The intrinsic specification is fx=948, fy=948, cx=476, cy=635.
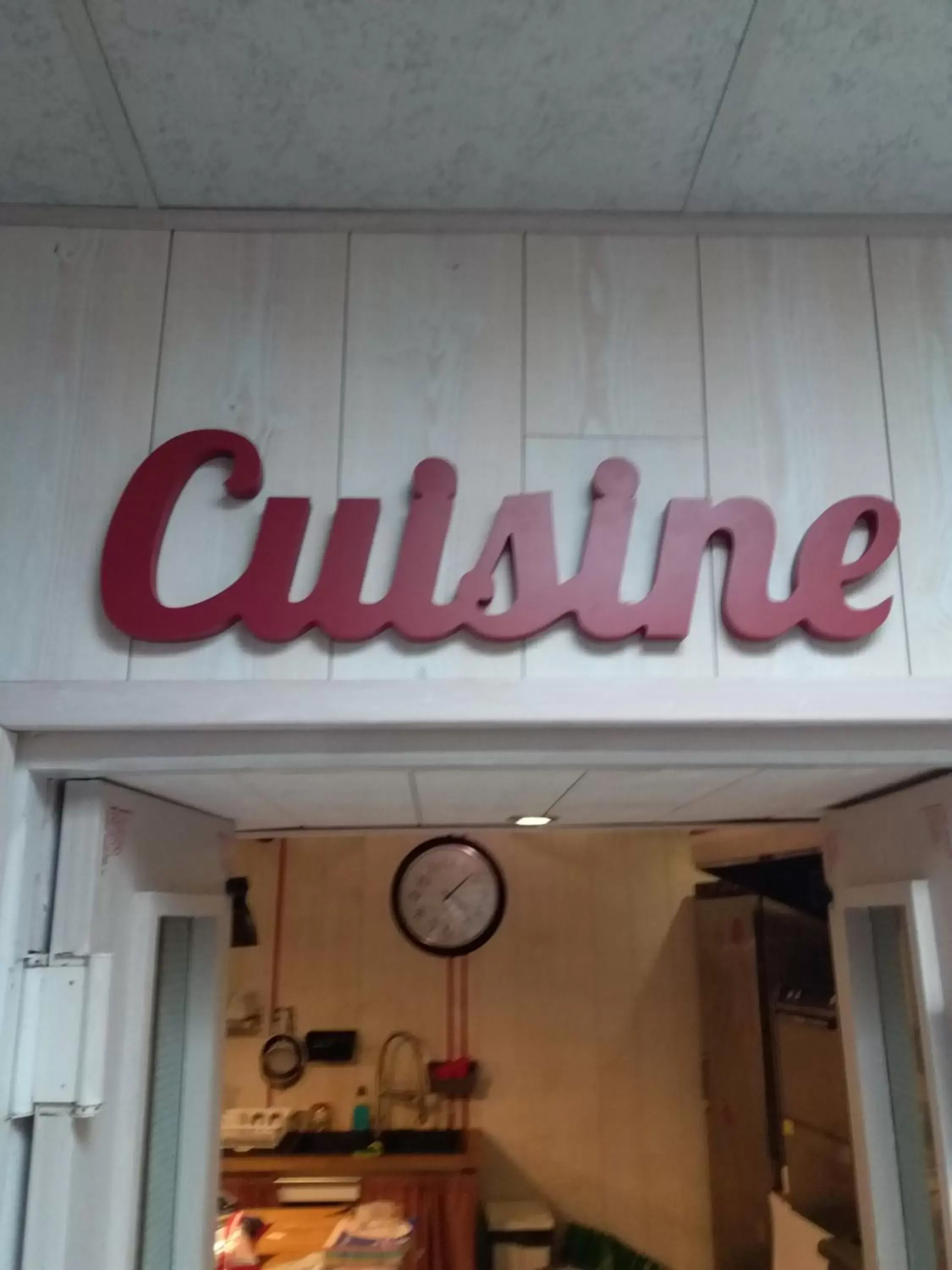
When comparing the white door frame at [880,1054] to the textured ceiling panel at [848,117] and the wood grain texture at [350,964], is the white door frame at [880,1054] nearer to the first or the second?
the textured ceiling panel at [848,117]

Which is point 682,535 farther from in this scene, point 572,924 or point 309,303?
point 572,924

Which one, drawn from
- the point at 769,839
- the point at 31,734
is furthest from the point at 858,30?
the point at 769,839

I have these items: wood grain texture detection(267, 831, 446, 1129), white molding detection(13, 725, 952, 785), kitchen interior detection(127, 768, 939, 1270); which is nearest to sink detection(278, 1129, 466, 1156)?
kitchen interior detection(127, 768, 939, 1270)

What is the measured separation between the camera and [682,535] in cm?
93

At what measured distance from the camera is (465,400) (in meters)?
0.98

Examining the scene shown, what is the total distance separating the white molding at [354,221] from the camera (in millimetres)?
1017

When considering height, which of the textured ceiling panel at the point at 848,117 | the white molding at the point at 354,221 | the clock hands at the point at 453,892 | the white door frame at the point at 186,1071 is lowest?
the white door frame at the point at 186,1071

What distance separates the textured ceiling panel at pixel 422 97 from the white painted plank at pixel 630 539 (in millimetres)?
276

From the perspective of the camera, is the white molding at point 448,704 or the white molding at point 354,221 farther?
the white molding at point 354,221

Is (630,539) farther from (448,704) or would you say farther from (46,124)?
(46,124)

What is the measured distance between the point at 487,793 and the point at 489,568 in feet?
1.54

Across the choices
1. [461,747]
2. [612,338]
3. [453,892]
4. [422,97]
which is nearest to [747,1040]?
[453,892]

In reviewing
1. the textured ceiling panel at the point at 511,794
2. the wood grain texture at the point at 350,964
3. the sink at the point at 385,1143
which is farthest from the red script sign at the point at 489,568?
the sink at the point at 385,1143

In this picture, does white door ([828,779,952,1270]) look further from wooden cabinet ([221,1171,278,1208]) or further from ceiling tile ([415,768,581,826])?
wooden cabinet ([221,1171,278,1208])
